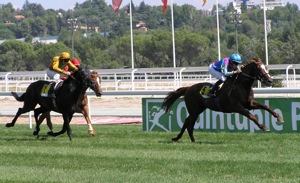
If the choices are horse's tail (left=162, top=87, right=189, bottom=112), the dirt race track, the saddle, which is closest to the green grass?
horse's tail (left=162, top=87, right=189, bottom=112)

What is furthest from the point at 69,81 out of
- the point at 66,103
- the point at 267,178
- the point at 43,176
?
the point at 267,178

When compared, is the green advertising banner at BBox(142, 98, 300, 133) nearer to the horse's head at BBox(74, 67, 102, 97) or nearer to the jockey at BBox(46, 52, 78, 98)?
the horse's head at BBox(74, 67, 102, 97)

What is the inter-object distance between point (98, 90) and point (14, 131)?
126 inches

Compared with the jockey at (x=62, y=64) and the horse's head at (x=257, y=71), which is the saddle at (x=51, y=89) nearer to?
the jockey at (x=62, y=64)

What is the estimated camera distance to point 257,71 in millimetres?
14055

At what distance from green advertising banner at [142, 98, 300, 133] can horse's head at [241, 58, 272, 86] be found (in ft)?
5.27

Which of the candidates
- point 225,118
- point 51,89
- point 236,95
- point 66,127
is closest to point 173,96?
point 236,95

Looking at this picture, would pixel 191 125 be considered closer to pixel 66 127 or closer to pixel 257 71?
pixel 257 71

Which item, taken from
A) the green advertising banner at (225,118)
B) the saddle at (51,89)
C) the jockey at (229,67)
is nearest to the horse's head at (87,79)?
the saddle at (51,89)

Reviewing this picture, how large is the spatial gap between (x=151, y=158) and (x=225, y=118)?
196 inches

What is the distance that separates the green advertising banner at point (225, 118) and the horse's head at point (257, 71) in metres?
1.61

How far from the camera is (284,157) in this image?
11352 mm

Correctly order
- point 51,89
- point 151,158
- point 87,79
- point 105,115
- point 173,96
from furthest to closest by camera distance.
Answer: point 105,115 < point 51,89 < point 87,79 < point 173,96 < point 151,158

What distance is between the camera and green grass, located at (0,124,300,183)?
32.8 ft
